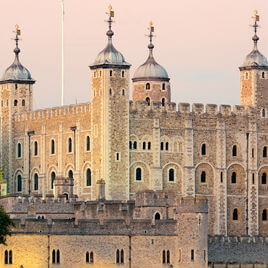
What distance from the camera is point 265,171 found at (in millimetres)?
136375

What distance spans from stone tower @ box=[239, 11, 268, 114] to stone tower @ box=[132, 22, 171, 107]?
668 cm

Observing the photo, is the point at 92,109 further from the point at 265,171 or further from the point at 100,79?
the point at 265,171

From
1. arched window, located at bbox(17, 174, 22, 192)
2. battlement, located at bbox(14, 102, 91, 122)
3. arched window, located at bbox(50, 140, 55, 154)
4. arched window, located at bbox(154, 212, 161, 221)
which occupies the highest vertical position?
battlement, located at bbox(14, 102, 91, 122)

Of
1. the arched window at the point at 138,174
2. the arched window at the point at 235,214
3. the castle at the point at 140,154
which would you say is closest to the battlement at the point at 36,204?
the castle at the point at 140,154

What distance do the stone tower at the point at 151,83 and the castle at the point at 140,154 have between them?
0.09m

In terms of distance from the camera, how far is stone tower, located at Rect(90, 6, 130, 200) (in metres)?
127

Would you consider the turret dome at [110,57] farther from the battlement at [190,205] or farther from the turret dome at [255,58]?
the battlement at [190,205]

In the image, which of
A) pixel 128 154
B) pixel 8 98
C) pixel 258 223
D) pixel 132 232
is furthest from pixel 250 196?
pixel 132 232

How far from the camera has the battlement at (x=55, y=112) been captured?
432ft

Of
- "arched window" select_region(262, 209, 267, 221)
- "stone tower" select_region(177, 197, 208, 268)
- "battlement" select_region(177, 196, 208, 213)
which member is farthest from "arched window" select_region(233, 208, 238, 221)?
"battlement" select_region(177, 196, 208, 213)

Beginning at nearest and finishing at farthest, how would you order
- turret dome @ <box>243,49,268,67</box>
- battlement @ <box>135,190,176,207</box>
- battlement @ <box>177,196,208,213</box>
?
1. battlement @ <box>177,196,208,213</box>
2. battlement @ <box>135,190,176,207</box>
3. turret dome @ <box>243,49,268,67</box>

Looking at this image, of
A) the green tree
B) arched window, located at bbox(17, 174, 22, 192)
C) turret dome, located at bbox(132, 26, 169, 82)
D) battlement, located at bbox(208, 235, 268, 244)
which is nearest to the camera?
the green tree

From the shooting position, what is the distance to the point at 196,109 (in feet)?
438

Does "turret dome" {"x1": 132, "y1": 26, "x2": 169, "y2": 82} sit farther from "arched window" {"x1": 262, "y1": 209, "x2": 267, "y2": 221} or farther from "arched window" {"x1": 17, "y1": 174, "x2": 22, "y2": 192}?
"arched window" {"x1": 262, "y1": 209, "x2": 267, "y2": 221}
